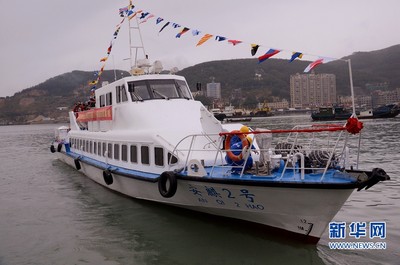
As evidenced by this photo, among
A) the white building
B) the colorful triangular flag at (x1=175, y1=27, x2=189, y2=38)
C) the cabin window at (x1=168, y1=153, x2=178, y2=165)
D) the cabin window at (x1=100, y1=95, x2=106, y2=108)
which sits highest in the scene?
the white building

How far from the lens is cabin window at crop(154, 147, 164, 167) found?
9.40 meters

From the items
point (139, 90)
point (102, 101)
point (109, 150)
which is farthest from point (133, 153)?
point (102, 101)

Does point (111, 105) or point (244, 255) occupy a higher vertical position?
point (111, 105)

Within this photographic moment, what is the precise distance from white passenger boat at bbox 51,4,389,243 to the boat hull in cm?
A: 2

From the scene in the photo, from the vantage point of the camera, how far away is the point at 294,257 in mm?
7000

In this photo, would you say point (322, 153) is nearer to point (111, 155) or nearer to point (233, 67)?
point (111, 155)

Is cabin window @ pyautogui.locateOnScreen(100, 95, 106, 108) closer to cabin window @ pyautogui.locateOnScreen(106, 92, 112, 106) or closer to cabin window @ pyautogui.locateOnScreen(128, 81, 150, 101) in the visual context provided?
cabin window @ pyautogui.locateOnScreen(106, 92, 112, 106)

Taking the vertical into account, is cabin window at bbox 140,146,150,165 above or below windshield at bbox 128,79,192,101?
below

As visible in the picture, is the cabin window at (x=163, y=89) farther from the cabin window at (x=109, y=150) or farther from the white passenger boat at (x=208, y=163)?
the cabin window at (x=109, y=150)

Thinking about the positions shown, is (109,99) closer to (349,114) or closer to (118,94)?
(118,94)

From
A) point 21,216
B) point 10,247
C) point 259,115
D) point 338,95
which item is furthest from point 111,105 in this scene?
point 338,95

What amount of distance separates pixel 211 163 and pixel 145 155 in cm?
206

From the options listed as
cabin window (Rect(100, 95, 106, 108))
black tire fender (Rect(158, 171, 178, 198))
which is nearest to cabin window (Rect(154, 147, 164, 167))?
black tire fender (Rect(158, 171, 178, 198))

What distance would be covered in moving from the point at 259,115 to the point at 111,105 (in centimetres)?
10797
